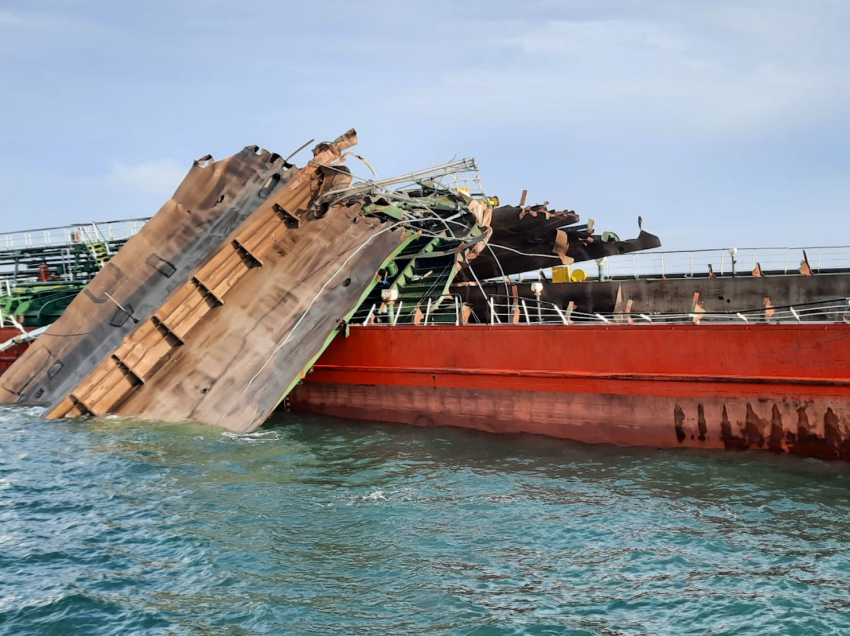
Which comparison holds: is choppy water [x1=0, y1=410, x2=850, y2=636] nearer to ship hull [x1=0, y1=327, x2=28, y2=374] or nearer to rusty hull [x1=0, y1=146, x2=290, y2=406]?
rusty hull [x1=0, y1=146, x2=290, y2=406]

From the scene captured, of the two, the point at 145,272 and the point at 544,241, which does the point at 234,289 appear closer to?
the point at 145,272

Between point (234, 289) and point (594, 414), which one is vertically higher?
point (234, 289)

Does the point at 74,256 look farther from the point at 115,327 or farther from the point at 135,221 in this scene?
the point at 115,327

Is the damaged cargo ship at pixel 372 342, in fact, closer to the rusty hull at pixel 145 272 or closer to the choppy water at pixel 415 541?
the rusty hull at pixel 145 272

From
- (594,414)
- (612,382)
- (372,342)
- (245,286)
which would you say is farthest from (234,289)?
(612,382)

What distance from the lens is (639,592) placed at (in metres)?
6.66

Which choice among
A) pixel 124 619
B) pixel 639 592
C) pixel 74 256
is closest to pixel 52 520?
pixel 124 619

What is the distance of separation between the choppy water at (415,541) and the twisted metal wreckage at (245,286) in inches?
77.0

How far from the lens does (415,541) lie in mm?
7879

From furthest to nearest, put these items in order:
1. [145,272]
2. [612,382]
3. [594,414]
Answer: [145,272] < [594,414] < [612,382]

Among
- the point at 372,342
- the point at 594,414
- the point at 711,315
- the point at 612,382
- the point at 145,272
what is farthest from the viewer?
the point at 145,272

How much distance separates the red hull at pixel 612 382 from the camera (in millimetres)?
10641

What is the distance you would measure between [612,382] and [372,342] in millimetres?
5118

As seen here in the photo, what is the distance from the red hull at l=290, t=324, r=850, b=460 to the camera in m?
10.6
